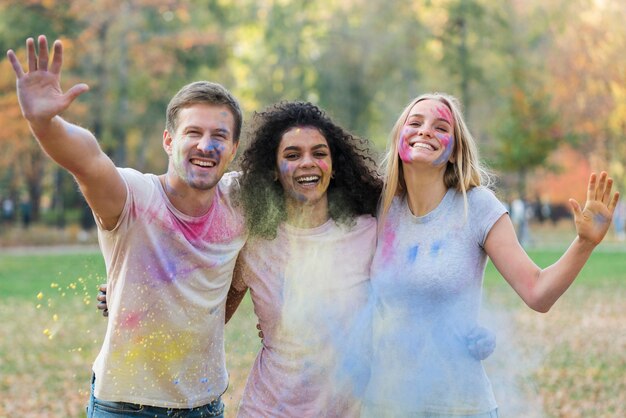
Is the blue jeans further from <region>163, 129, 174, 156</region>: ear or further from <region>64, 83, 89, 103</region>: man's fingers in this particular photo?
<region>64, 83, 89, 103</region>: man's fingers

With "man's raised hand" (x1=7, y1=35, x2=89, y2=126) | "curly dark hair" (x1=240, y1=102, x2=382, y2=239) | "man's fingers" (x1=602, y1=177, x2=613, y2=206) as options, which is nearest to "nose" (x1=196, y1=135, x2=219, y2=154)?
"curly dark hair" (x1=240, y1=102, x2=382, y2=239)

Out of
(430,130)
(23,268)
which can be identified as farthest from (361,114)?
(430,130)

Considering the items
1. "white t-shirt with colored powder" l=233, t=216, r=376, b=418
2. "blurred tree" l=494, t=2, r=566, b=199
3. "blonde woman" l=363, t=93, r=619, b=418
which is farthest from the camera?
"blurred tree" l=494, t=2, r=566, b=199

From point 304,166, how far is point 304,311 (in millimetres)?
665

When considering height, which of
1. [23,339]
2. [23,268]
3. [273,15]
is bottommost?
[23,268]

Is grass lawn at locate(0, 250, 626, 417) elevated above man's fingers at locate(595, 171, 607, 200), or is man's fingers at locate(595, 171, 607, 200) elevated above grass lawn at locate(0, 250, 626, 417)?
man's fingers at locate(595, 171, 607, 200)

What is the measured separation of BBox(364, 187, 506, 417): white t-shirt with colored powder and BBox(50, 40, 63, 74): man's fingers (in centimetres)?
162

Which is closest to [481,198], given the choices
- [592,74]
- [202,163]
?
[202,163]

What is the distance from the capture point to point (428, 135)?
387cm

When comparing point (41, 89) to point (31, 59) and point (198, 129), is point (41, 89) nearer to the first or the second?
point (31, 59)

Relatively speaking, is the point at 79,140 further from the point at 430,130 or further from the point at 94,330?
the point at 94,330

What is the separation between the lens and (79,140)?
122 inches

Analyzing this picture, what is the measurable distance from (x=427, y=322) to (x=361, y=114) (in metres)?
34.7

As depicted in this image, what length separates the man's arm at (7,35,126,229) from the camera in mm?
3021
